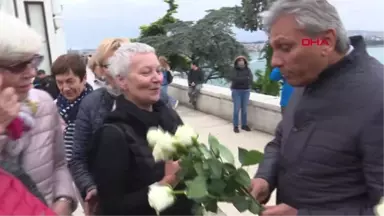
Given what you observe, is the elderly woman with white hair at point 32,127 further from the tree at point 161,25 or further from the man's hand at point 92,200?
the tree at point 161,25

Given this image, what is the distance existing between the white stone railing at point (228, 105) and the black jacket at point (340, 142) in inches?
258

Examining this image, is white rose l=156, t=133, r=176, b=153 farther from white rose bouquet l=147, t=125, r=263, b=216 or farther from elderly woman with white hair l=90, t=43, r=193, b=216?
elderly woman with white hair l=90, t=43, r=193, b=216

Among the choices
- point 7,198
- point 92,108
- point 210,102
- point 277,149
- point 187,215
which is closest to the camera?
A: point 7,198

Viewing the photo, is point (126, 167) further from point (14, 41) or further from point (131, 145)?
point (14, 41)

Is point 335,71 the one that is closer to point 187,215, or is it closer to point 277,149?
point 277,149

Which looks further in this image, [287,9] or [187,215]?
[187,215]

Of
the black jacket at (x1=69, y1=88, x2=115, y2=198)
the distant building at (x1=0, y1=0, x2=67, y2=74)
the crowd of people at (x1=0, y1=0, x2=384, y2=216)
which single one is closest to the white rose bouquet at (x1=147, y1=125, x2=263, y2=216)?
the crowd of people at (x1=0, y1=0, x2=384, y2=216)

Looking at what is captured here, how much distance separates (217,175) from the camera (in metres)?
1.51

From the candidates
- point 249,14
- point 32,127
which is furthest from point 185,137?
point 249,14

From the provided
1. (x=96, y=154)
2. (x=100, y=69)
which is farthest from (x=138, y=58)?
(x=100, y=69)

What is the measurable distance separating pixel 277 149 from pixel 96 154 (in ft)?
2.67

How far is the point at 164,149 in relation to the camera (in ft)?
5.23

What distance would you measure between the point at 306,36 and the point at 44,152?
3.97 ft

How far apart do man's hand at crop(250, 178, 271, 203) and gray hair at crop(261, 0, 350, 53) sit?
1.99ft
